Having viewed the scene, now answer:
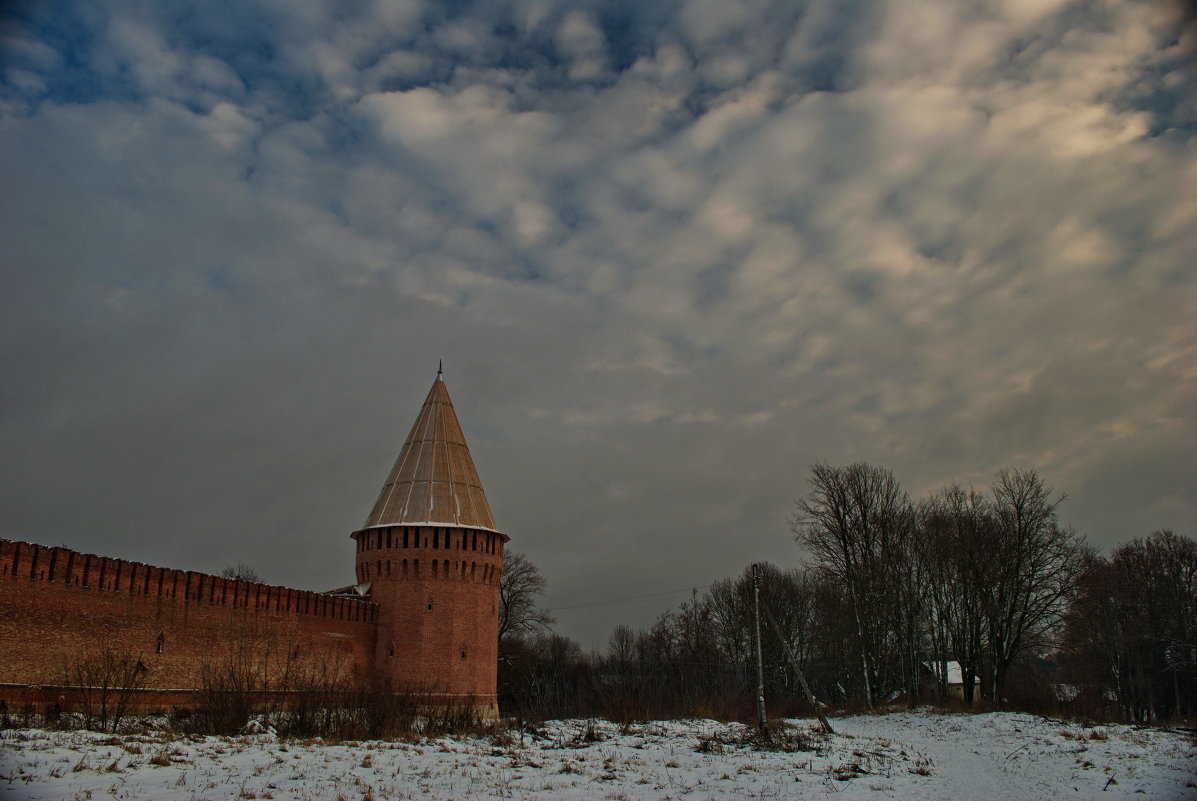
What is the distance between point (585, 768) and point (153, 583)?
13.2 meters

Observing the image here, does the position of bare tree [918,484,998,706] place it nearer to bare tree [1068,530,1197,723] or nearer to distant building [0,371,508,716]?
bare tree [1068,530,1197,723]

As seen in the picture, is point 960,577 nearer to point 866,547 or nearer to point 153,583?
point 866,547

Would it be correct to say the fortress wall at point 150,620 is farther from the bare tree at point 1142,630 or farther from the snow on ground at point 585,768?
the bare tree at point 1142,630

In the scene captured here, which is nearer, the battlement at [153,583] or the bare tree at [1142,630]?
the battlement at [153,583]

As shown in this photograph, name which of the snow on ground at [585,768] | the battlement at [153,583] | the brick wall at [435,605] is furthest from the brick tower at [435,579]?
the snow on ground at [585,768]

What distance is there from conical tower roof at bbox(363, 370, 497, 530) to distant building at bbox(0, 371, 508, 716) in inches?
1.9

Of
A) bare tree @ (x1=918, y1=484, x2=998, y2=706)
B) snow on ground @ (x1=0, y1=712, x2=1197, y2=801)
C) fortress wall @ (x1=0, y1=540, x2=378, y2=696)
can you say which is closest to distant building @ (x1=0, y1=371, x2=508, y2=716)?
fortress wall @ (x1=0, y1=540, x2=378, y2=696)

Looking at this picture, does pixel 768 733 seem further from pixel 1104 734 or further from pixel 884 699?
pixel 884 699

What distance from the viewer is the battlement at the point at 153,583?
18.0 m

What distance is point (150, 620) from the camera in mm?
20312

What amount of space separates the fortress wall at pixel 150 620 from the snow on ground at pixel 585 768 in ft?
17.6

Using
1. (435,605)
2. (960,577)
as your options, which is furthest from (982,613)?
(435,605)

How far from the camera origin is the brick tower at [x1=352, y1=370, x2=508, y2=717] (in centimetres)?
2741

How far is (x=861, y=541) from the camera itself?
33312mm
